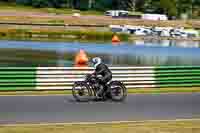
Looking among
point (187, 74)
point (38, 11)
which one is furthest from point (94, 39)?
point (187, 74)

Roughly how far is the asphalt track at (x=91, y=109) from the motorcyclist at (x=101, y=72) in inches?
21.8

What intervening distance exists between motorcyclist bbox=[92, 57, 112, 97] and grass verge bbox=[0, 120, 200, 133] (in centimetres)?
415

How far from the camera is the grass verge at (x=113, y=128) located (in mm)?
14671

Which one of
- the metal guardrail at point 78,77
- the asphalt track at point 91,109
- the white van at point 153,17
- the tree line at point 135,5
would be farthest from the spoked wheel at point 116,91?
the white van at point 153,17

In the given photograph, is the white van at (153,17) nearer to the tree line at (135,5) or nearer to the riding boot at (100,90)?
the tree line at (135,5)

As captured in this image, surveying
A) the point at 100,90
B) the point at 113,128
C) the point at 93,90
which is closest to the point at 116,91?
the point at 100,90

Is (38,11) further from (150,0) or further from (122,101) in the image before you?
(122,101)

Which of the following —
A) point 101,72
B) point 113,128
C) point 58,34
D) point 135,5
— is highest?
point 101,72

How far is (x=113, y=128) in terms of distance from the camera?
15273mm

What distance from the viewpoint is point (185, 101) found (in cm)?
2194

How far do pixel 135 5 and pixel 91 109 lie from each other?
134 meters

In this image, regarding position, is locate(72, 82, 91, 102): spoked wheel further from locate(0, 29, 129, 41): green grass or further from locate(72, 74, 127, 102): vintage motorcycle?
locate(0, 29, 129, 41): green grass

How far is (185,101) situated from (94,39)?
237ft

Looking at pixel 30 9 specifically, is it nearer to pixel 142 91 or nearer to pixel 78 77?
pixel 78 77
